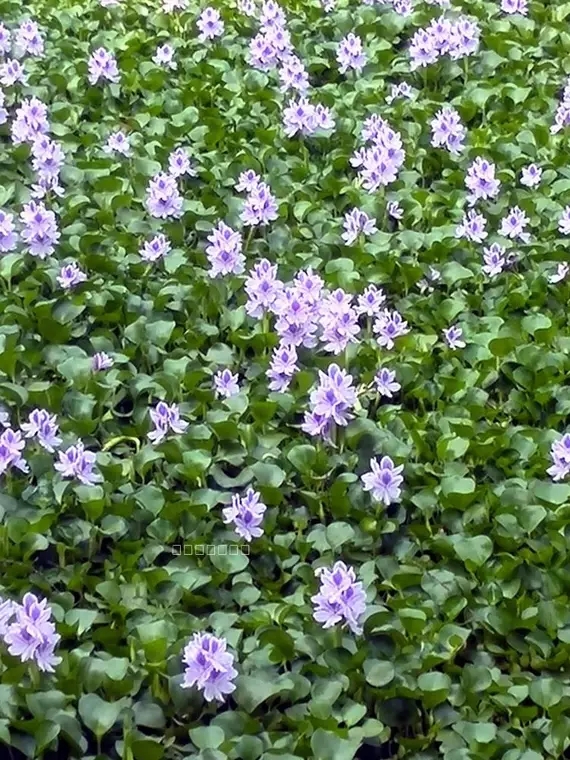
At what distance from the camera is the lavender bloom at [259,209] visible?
12.1 ft

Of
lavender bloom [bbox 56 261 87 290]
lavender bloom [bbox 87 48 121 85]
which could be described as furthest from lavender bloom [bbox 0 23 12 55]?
lavender bloom [bbox 56 261 87 290]

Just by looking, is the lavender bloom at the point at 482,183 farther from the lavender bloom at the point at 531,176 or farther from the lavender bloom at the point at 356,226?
the lavender bloom at the point at 356,226

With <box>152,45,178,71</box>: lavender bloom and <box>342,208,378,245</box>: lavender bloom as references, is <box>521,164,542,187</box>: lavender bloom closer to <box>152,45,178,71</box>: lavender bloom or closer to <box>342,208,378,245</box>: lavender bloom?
<box>342,208,378,245</box>: lavender bloom

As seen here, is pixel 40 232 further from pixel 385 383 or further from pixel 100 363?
pixel 385 383

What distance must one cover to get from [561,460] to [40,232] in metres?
1.58

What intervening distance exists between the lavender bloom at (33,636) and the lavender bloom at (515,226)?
1.95 metres

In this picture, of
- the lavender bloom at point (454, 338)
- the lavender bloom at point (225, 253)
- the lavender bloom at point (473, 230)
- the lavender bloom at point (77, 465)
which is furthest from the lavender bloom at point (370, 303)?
the lavender bloom at point (77, 465)

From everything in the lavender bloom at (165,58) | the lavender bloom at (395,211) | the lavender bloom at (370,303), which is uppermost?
the lavender bloom at (370,303)

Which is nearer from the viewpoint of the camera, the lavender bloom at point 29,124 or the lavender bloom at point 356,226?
the lavender bloom at point 356,226

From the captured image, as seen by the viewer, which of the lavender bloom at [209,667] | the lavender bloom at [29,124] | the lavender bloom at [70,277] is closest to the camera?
the lavender bloom at [209,667]

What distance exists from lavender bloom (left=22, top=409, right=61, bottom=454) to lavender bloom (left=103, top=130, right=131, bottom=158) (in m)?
1.40

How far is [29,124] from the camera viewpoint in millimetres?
4098

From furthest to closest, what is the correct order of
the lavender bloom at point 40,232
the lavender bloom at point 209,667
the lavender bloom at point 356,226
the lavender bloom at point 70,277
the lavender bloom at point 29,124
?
1. the lavender bloom at point 29,124
2. the lavender bloom at point 356,226
3. the lavender bloom at point 40,232
4. the lavender bloom at point 70,277
5. the lavender bloom at point 209,667

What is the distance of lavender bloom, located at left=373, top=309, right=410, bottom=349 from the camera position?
3.26 m
